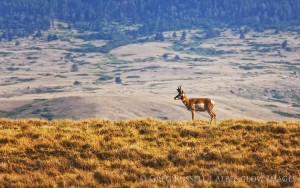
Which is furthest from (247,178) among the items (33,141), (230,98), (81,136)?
(230,98)

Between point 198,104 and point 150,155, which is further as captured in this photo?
point 198,104

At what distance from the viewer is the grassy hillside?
14.5 metres

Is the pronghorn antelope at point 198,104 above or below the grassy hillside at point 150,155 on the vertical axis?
above

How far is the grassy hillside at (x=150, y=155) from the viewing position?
1452 cm

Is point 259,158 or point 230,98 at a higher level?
point 259,158

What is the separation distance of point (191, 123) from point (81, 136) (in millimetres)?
6260

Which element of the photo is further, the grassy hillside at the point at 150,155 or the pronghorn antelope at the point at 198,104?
the pronghorn antelope at the point at 198,104

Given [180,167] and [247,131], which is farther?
[247,131]

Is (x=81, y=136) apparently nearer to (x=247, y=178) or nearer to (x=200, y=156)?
(x=200, y=156)

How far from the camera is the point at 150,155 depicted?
16359 mm

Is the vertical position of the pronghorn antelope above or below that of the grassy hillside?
above

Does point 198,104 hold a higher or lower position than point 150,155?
higher

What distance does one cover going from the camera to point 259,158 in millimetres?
15984

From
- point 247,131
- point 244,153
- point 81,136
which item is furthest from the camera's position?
point 247,131
